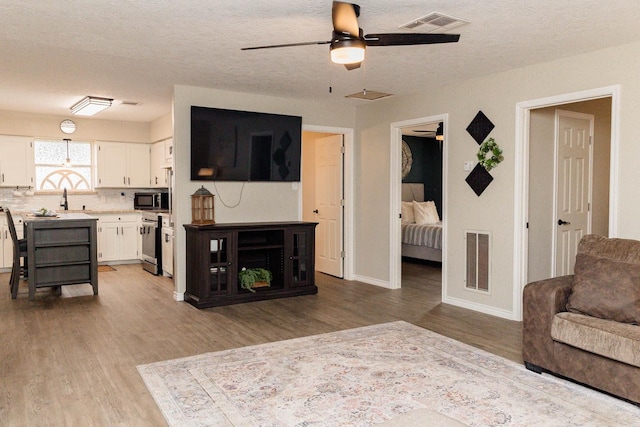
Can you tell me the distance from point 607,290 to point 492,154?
2149mm

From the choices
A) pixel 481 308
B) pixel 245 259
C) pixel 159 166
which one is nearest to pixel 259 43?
pixel 245 259

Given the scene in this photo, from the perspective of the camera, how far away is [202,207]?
5.52 metres

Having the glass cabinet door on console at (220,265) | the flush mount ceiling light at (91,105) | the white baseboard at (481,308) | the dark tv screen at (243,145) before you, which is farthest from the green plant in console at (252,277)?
the flush mount ceiling light at (91,105)

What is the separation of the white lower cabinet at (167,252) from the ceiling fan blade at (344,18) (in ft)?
15.0

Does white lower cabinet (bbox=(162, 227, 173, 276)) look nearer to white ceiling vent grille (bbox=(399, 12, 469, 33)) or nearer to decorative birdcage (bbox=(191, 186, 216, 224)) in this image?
decorative birdcage (bbox=(191, 186, 216, 224))

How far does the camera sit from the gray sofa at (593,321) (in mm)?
2787

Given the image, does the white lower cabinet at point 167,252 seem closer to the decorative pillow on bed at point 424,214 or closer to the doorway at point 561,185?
the decorative pillow on bed at point 424,214

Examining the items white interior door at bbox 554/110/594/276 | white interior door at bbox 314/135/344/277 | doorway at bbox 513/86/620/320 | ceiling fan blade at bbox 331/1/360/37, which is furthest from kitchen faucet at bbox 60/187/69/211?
white interior door at bbox 554/110/594/276

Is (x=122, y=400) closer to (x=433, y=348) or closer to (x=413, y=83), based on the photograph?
(x=433, y=348)

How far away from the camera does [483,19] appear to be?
11.0 ft

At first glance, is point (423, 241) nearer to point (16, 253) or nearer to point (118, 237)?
point (118, 237)

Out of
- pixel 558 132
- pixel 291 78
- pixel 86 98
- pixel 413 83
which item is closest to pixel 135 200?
pixel 86 98

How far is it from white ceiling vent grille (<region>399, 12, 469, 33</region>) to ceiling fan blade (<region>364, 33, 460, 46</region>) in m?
0.37

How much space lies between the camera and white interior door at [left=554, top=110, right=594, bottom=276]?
509cm
